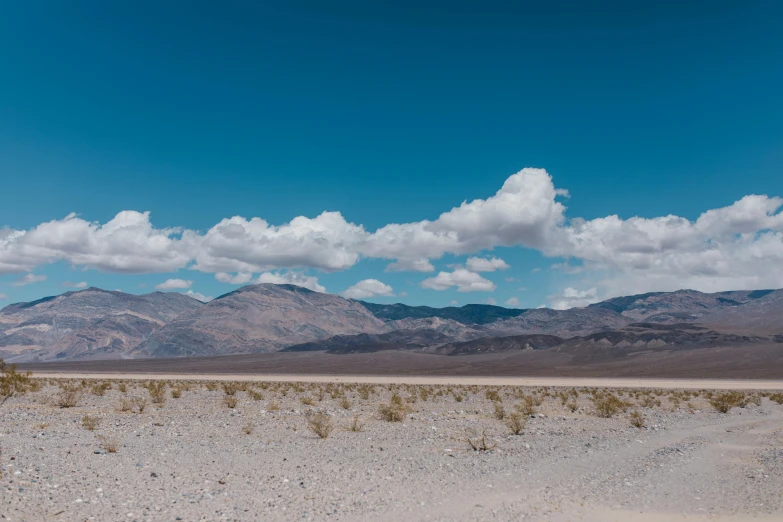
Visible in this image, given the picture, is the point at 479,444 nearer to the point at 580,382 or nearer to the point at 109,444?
the point at 109,444

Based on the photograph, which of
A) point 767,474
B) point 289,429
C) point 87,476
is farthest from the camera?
point 289,429

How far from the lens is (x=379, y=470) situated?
13.6 meters

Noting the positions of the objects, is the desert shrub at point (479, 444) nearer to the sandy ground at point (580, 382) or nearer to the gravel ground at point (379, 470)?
the gravel ground at point (379, 470)

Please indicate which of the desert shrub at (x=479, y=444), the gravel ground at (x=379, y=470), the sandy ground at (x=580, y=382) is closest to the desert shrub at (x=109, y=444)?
the gravel ground at (x=379, y=470)

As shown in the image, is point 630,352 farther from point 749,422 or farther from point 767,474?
point 767,474

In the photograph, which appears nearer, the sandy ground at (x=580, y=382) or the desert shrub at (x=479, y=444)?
the desert shrub at (x=479, y=444)

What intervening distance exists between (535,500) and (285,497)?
455cm

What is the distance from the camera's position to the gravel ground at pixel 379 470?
402 inches

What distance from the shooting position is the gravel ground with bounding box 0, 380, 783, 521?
10219mm

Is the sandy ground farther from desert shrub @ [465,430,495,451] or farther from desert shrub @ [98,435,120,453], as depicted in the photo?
desert shrub @ [98,435,120,453]

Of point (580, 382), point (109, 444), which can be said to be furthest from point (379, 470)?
point (580, 382)

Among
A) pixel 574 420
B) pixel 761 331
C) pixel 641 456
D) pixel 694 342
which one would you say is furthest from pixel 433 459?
pixel 761 331

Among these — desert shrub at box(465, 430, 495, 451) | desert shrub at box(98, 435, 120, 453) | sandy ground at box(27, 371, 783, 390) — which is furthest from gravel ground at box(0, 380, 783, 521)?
sandy ground at box(27, 371, 783, 390)

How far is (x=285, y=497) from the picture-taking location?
11.0 m
